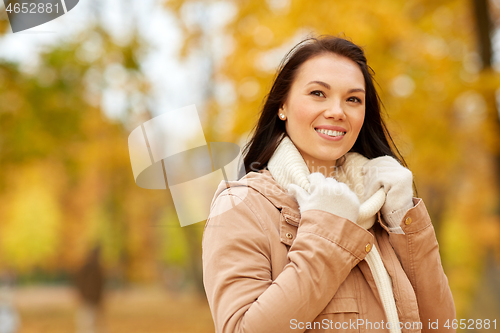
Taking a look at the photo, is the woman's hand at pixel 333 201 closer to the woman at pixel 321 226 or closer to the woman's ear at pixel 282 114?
the woman at pixel 321 226

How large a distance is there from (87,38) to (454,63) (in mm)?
5289

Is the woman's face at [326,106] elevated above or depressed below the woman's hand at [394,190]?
above

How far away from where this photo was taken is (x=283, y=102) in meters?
1.91

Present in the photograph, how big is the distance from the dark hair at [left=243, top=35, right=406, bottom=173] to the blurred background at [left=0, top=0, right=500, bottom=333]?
183mm

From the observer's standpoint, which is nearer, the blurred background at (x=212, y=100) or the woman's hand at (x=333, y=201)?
the woman's hand at (x=333, y=201)

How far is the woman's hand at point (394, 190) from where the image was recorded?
1685 mm

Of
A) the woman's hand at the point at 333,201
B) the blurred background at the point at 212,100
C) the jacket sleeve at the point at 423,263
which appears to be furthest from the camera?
the blurred background at the point at 212,100

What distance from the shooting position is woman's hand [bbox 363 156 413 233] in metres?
1.68

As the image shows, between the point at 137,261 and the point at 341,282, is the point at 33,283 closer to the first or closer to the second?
the point at 137,261

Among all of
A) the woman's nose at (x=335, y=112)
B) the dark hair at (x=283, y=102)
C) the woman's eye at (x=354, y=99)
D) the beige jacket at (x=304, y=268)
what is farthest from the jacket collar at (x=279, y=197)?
the woman's eye at (x=354, y=99)

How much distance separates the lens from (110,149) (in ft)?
28.3

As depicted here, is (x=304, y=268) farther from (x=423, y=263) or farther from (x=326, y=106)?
(x=326, y=106)

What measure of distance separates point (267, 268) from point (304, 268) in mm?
145

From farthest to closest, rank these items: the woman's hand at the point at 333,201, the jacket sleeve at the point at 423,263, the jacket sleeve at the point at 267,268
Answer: the jacket sleeve at the point at 423,263 < the woman's hand at the point at 333,201 < the jacket sleeve at the point at 267,268
